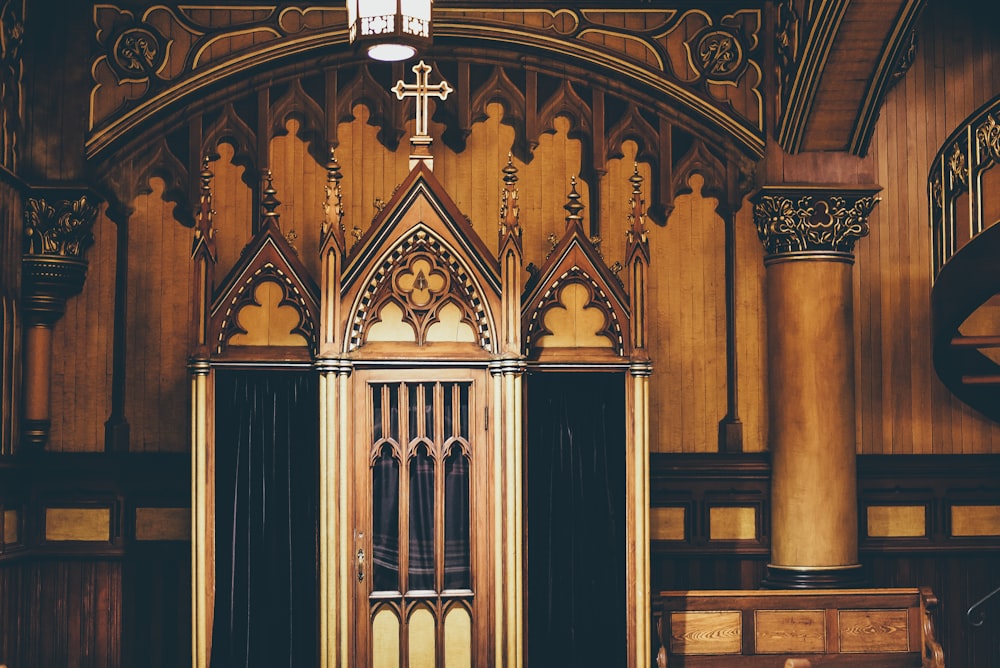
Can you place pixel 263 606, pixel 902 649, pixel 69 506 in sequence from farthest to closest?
1. pixel 69 506
2. pixel 902 649
3. pixel 263 606

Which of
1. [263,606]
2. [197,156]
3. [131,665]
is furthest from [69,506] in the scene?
[197,156]

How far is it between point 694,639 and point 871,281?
2422 millimetres

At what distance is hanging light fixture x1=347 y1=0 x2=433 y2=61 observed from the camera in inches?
168

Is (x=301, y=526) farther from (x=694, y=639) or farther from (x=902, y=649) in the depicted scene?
(x=902, y=649)

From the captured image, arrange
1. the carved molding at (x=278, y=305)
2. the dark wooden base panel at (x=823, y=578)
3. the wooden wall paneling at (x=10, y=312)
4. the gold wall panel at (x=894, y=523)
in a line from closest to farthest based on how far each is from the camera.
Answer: the carved molding at (x=278, y=305)
the wooden wall paneling at (x=10, y=312)
the dark wooden base panel at (x=823, y=578)
the gold wall panel at (x=894, y=523)

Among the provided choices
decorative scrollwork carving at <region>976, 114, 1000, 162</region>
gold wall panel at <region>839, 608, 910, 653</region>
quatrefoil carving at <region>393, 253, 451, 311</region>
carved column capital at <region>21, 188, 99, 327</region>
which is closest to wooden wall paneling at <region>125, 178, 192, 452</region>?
carved column capital at <region>21, 188, 99, 327</region>

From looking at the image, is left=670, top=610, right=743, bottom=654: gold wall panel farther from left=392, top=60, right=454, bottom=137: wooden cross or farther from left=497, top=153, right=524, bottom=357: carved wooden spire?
left=392, top=60, right=454, bottom=137: wooden cross

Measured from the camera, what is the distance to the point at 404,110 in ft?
23.5

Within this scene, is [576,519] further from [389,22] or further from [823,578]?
[389,22]

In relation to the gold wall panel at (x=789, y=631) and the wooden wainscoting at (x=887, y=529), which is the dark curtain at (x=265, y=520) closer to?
the wooden wainscoting at (x=887, y=529)

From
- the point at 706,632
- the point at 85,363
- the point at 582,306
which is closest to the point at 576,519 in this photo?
the point at 706,632

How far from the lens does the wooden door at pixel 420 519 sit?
587 cm

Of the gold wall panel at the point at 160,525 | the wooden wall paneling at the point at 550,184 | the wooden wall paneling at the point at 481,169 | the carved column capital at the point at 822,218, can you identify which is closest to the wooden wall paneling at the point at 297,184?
the wooden wall paneling at the point at 481,169

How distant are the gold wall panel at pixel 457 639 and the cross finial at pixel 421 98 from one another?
2213 millimetres
